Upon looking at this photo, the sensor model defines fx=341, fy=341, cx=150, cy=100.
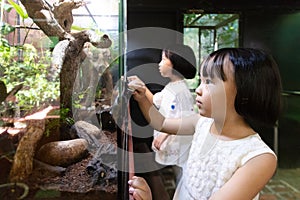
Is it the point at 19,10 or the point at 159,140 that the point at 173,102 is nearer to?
the point at 159,140

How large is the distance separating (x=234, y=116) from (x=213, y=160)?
3.8 inches

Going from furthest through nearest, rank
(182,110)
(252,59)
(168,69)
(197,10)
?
(197,10), (168,69), (182,110), (252,59)

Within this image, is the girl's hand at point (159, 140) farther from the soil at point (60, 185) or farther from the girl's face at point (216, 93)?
the girl's face at point (216, 93)

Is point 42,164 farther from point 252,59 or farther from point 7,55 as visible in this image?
point 252,59

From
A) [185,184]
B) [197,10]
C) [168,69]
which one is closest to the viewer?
[185,184]

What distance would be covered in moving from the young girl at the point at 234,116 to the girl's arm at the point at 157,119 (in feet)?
0.64

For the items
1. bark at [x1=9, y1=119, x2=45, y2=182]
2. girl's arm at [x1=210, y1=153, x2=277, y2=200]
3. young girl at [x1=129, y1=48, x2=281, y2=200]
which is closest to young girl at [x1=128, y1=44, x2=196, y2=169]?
bark at [x1=9, y1=119, x2=45, y2=182]

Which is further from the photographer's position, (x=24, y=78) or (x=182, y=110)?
(x=182, y=110)

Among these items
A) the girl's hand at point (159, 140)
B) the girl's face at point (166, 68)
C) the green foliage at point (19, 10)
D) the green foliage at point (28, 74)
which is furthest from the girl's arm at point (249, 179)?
the girl's face at point (166, 68)

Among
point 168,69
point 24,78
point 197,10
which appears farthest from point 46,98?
point 197,10

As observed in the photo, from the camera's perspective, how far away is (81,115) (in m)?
0.98

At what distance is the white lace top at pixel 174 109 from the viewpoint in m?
1.46

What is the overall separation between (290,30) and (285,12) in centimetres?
17

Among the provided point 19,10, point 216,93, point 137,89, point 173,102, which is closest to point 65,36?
point 19,10
